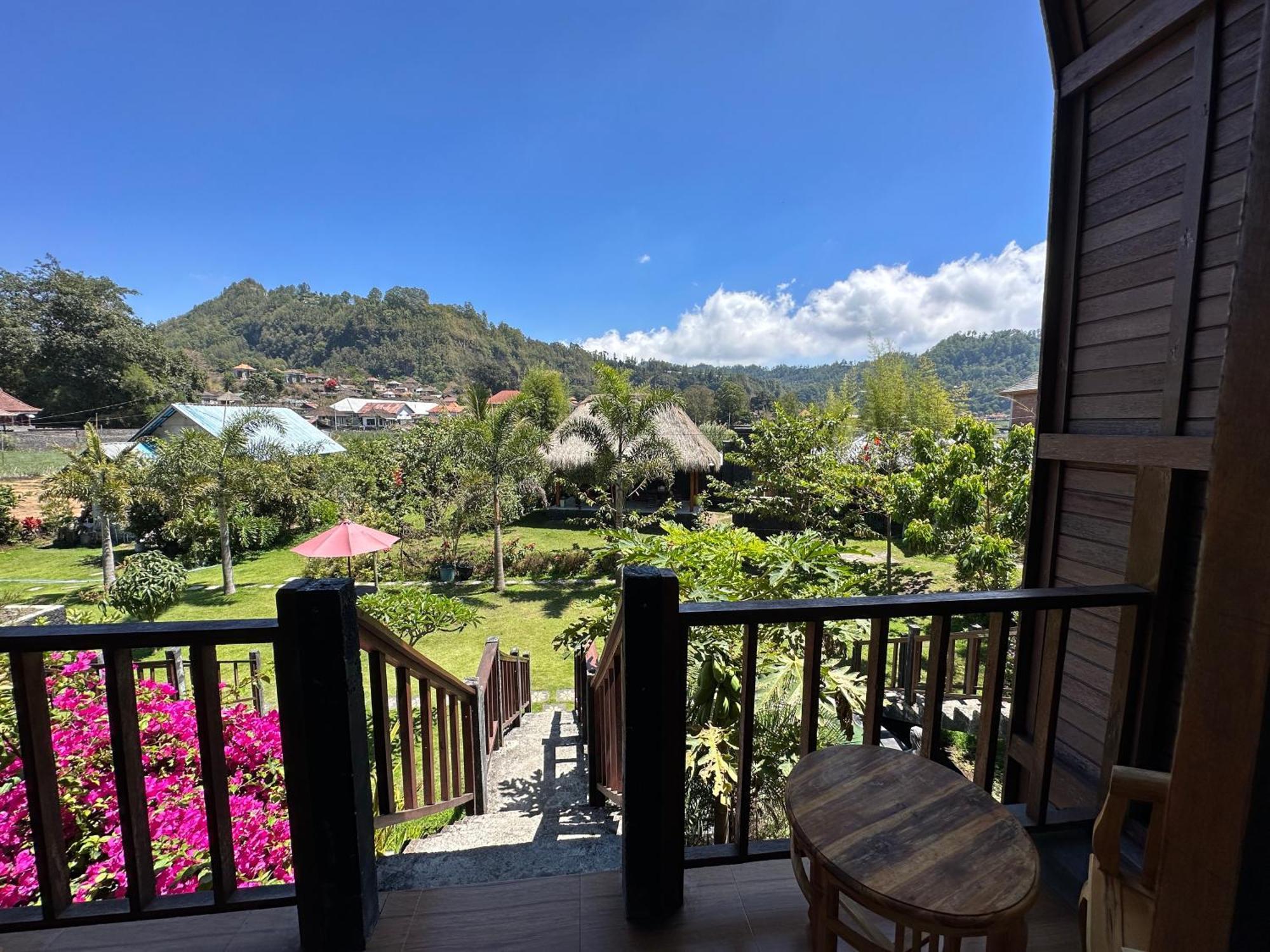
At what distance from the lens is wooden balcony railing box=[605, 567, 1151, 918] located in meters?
1.22

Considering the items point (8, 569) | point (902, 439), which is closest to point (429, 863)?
point (902, 439)

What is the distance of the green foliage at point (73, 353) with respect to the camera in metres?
29.0

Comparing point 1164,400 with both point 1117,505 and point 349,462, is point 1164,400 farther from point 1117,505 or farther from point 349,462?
point 349,462

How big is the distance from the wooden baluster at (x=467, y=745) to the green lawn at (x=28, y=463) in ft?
61.6

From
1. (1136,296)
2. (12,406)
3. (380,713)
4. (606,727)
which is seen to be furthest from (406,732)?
(12,406)

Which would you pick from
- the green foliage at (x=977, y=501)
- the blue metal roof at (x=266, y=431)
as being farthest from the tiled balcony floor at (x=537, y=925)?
the blue metal roof at (x=266, y=431)

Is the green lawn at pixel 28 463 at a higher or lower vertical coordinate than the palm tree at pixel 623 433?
lower

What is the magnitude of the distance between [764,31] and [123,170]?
31559 mm

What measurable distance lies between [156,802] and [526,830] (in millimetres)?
1581

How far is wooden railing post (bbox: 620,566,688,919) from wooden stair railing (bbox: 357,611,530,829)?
2.14 feet

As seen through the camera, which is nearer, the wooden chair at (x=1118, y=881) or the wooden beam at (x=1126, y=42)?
the wooden chair at (x=1118, y=881)

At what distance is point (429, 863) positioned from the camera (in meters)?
1.93

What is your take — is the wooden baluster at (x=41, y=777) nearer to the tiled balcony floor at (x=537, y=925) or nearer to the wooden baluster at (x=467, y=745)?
the tiled balcony floor at (x=537, y=925)

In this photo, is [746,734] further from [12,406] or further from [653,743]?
[12,406]
